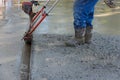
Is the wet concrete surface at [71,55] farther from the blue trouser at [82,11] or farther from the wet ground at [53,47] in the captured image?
the blue trouser at [82,11]

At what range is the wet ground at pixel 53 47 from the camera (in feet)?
16.8

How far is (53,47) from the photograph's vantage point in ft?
20.4

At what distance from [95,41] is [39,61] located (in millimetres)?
1625

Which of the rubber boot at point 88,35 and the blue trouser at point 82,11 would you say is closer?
the blue trouser at point 82,11

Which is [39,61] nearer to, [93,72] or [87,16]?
[93,72]

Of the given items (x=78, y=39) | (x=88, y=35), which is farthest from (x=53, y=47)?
(x=88, y=35)

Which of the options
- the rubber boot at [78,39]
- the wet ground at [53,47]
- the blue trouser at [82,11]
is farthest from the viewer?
the rubber boot at [78,39]

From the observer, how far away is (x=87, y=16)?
6293 millimetres

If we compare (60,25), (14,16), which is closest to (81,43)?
(60,25)

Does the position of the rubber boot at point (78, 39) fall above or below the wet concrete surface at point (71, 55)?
above

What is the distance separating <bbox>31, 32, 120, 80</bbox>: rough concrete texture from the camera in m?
4.85

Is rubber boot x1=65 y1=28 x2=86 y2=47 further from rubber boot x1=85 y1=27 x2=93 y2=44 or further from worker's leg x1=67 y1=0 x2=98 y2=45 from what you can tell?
rubber boot x1=85 y1=27 x2=93 y2=44

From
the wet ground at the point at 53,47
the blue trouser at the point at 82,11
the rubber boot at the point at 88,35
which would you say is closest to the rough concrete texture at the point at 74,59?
the wet ground at the point at 53,47

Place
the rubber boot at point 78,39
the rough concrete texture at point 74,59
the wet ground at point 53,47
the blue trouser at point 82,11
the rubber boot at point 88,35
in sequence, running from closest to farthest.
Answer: the rough concrete texture at point 74,59, the wet ground at point 53,47, the blue trouser at point 82,11, the rubber boot at point 78,39, the rubber boot at point 88,35
